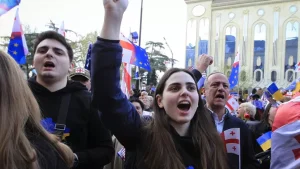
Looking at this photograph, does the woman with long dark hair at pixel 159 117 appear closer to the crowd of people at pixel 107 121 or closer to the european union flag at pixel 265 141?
the crowd of people at pixel 107 121

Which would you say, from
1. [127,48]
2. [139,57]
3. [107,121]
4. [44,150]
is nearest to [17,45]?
[127,48]

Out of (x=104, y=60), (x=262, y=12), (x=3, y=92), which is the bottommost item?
(x=3, y=92)

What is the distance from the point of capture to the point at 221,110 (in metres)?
3.42

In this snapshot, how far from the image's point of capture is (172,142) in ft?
6.64

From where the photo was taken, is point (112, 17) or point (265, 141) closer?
point (112, 17)

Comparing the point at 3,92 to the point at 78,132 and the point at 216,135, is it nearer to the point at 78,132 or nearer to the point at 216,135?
the point at 78,132

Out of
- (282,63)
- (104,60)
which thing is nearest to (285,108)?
(104,60)

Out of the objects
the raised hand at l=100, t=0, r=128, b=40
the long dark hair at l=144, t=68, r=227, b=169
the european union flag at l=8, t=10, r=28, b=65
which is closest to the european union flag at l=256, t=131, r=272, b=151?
the long dark hair at l=144, t=68, r=227, b=169

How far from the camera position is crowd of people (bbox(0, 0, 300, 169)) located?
4.44 ft

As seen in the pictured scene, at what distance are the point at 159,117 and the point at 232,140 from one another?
2.83 feet

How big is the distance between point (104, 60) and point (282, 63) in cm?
4823

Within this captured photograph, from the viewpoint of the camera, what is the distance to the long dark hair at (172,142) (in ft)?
6.38

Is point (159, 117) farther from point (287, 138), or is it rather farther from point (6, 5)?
point (6, 5)

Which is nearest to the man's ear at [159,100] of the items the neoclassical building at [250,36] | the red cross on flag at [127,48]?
the red cross on flag at [127,48]
